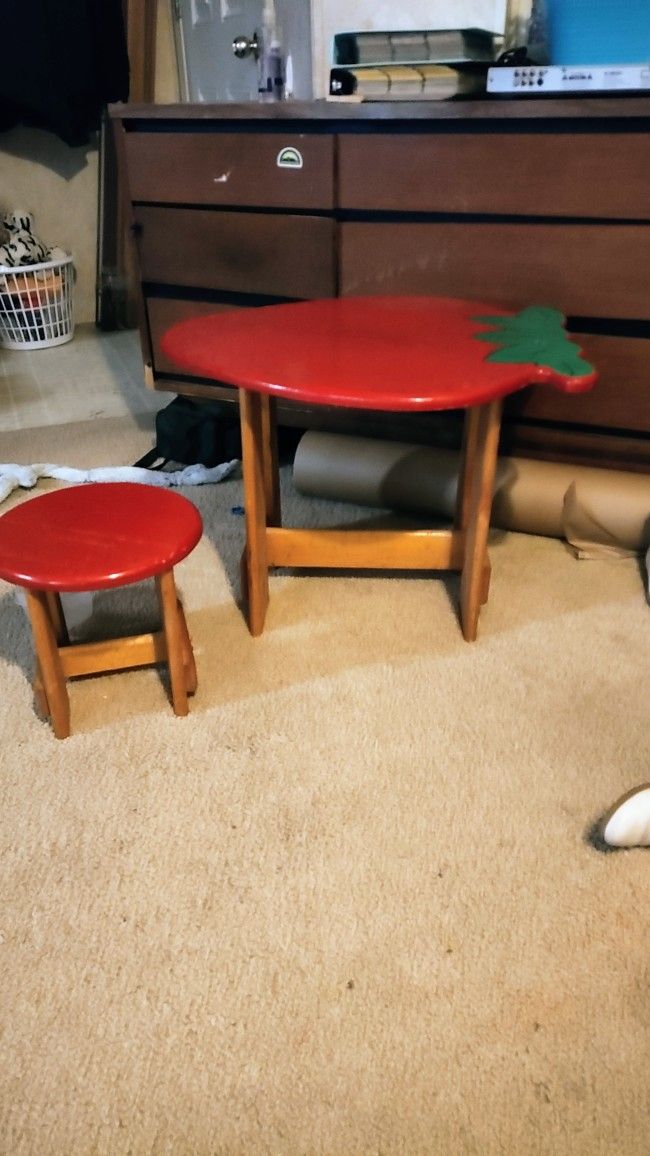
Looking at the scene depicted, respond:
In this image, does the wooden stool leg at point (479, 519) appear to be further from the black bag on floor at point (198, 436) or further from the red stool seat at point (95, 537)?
the black bag on floor at point (198, 436)

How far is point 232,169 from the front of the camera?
1796mm

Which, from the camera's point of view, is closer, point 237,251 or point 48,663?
point 48,663

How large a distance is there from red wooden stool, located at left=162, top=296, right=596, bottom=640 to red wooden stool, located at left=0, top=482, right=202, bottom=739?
0.73ft

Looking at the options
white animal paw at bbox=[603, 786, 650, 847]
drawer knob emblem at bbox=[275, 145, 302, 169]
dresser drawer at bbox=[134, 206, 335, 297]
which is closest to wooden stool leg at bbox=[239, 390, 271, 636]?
dresser drawer at bbox=[134, 206, 335, 297]

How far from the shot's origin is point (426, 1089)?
844 millimetres

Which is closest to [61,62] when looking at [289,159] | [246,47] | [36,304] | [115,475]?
[36,304]

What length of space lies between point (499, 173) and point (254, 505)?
32.9 inches

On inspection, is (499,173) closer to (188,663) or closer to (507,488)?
(507,488)

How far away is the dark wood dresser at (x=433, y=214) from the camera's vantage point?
1506mm

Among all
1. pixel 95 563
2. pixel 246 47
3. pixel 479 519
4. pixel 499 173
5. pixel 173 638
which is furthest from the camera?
pixel 246 47

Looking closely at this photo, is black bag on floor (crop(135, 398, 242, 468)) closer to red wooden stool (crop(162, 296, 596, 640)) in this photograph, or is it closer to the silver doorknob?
red wooden stool (crop(162, 296, 596, 640))

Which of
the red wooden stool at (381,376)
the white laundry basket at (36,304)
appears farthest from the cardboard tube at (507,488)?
the white laundry basket at (36,304)

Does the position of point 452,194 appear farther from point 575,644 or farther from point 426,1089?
point 426,1089

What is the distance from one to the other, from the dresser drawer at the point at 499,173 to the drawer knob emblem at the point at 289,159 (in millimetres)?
102
